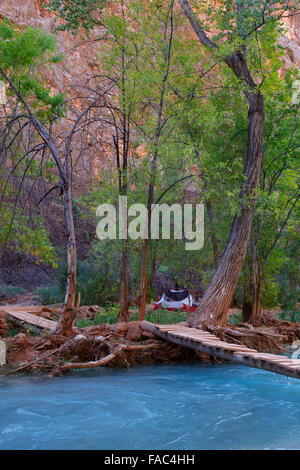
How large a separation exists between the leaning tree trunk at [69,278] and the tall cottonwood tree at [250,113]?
2.59m

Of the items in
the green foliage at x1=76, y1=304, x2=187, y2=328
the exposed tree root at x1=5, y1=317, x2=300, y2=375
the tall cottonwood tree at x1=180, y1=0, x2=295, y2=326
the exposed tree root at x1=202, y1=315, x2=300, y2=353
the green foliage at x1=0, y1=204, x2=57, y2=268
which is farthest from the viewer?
the green foliage at x1=76, y1=304, x2=187, y2=328

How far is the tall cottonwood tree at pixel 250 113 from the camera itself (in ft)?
28.7

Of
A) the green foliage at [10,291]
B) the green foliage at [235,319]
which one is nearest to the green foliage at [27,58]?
the green foliage at [235,319]

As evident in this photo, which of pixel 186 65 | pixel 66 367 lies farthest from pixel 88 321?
pixel 186 65

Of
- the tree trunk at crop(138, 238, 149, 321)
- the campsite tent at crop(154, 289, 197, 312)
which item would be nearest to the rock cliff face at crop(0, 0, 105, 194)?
the campsite tent at crop(154, 289, 197, 312)

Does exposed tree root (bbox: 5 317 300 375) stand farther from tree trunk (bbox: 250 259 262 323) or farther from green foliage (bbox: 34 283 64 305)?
green foliage (bbox: 34 283 64 305)

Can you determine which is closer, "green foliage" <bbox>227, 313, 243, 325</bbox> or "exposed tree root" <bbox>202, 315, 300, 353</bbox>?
"exposed tree root" <bbox>202, 315, 300, 353</bbox>

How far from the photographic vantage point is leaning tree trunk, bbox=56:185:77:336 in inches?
297

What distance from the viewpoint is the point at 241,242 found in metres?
9.42

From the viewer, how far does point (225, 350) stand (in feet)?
20.9

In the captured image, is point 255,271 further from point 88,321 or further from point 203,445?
point 203,445

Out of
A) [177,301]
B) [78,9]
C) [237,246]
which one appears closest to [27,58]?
[78,9]

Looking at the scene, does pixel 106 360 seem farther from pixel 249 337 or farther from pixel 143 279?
pixel 249 337
